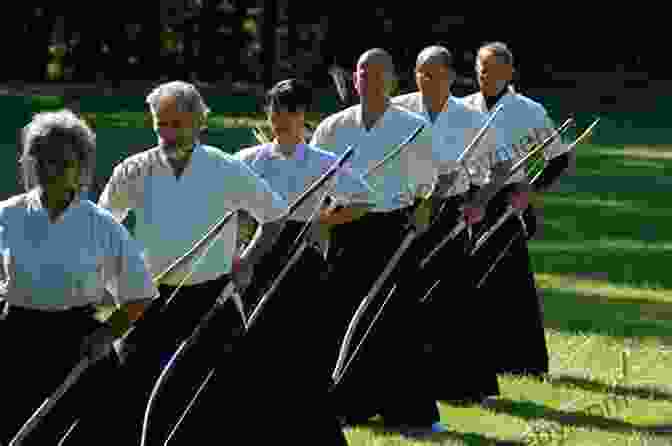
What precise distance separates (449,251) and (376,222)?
0.91 m

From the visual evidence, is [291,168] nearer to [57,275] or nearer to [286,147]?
[286,147]

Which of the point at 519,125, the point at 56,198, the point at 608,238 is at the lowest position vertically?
the point at 608,238

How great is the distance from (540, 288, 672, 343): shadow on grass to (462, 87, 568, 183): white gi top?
2.10m

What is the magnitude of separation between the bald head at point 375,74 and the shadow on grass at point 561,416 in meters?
1.84

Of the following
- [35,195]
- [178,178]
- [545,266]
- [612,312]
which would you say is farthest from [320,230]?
[545,266]

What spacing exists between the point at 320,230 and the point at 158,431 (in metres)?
1.44

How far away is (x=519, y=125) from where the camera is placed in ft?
39.1

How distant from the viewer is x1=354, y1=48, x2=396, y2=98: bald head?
10211 millimetres

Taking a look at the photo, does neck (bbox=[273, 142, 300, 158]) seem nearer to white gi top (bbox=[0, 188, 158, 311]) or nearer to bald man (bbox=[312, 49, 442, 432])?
bald man (bbox=[312, 49, 442, 432])

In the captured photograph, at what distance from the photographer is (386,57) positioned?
10.2 m

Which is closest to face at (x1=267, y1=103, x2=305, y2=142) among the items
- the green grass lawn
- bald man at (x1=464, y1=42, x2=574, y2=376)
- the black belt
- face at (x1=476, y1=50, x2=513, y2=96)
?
the green grass lawn

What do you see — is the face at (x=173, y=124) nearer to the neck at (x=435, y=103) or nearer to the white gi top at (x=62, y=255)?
the white gi top at (x=62, y=255)

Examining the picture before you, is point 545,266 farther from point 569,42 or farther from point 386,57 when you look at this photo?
point 569,42

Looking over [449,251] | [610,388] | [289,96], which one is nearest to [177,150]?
[289,96]
